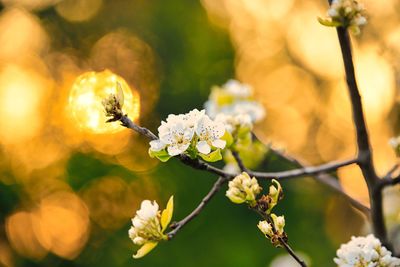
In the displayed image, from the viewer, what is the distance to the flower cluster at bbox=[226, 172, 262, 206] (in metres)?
1.46

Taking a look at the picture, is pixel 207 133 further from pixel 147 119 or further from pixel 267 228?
pixel 147 119

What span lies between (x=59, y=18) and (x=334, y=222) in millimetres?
6928

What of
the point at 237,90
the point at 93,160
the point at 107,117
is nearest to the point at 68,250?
the point at 93,160

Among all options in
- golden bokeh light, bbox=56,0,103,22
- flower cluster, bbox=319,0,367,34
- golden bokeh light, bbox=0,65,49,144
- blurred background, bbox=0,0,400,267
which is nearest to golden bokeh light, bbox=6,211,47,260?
blurred background, bbox=0,0,400,267

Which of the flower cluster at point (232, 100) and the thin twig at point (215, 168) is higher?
the thin twig at point (215, 168)

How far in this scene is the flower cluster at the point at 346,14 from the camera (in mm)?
1428

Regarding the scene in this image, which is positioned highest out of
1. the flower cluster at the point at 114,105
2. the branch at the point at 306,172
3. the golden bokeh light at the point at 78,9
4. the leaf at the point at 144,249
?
the flower cluster at the point at 114,105

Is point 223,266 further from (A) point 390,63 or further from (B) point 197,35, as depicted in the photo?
(A) point 390,63

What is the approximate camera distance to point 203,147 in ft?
4.95

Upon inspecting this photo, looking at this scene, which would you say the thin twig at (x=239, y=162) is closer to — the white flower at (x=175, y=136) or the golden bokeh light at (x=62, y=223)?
the white flower at (x=175, y=136)

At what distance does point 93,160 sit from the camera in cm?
1118

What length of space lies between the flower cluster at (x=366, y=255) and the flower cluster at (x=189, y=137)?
41 cm

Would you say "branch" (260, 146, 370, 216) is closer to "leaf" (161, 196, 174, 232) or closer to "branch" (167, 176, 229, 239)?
"branch" (167, 176, 229, 239)

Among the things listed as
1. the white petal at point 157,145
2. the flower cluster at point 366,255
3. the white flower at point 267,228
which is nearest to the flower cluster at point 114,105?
the white petal at point 157,145
